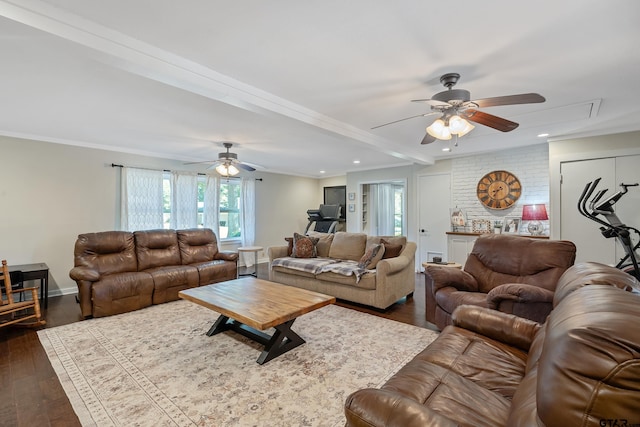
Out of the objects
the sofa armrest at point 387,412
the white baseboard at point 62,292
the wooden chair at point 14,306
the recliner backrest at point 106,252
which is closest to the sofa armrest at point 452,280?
the sofa armrest at point 387,412

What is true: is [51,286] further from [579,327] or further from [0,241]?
[579,327]

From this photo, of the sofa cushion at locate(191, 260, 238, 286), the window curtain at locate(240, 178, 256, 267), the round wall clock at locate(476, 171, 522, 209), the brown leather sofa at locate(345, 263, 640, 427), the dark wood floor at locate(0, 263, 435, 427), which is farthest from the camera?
the window curtain at locate(240, 178, 256, 267)

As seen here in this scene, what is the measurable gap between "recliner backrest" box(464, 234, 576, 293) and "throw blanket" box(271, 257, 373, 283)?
1.34 m

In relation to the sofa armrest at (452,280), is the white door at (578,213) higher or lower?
higher

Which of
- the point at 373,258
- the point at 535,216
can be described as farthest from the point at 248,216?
the point at 535,216

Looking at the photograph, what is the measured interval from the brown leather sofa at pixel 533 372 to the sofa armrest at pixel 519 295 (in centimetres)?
51

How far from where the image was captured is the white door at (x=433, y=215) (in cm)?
572

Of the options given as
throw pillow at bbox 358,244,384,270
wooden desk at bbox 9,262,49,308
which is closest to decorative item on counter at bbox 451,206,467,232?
throw pillow at bbox 358,244,384,270

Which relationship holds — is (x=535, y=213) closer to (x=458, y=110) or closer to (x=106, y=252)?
(x=458, y=110)

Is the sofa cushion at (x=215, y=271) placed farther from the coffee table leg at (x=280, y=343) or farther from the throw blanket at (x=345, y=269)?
the coffee table leg at (x=280, y=343)

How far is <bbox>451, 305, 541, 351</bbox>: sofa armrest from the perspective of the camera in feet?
5.55

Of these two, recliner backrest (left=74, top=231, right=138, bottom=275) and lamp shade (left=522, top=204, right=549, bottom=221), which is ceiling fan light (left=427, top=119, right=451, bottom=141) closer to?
lamp shade (left=522, top=204, right=549, bottom=221)

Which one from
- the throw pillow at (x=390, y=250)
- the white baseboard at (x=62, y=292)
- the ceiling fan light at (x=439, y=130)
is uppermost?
the ceiling fan light at (x=439, y=130)

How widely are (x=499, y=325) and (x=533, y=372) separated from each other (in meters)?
0.68
